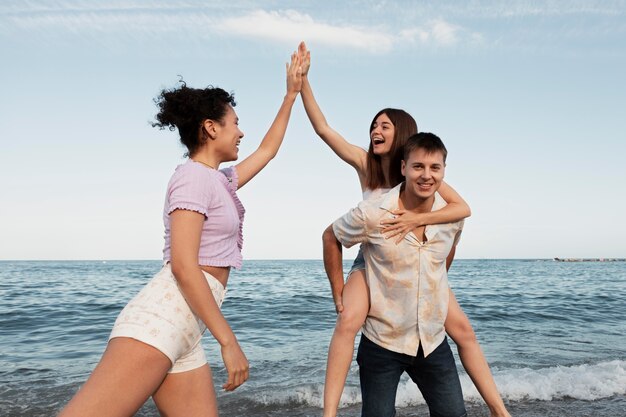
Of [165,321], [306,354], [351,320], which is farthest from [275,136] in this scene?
[306,354]

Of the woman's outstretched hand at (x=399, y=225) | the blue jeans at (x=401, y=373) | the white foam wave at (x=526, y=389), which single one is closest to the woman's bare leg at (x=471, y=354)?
the blue jeans at (x=401, y=373)

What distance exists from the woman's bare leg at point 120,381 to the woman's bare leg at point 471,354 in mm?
2027

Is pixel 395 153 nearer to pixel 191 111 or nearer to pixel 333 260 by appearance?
pixel 333 260

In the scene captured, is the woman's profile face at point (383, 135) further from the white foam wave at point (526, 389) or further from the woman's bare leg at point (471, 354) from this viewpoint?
the white foam wave at point (526, 389)

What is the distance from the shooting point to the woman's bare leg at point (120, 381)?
2.21m

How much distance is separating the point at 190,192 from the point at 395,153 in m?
1.83

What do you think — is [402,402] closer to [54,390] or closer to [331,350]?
[331,350]

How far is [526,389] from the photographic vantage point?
724cm

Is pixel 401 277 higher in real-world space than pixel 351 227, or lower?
lower

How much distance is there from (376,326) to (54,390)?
5.86 meters

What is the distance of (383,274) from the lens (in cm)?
344

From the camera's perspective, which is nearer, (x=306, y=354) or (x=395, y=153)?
(x=395, y=153)

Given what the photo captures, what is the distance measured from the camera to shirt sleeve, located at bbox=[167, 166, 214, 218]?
8.11 ft

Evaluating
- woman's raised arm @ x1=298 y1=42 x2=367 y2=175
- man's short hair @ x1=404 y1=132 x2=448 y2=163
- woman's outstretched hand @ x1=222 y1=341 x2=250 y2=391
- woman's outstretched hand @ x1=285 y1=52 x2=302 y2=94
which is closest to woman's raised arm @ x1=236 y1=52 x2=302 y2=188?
woman's outstretched hand @ x1=285 y1=52 x2=302 y2=94
